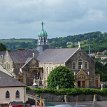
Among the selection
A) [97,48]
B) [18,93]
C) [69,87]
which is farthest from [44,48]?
[97,48]

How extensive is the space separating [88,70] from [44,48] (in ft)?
35.2

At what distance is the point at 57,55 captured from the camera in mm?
81750

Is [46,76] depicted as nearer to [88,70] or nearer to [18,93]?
[88,70]

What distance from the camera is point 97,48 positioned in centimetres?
19162

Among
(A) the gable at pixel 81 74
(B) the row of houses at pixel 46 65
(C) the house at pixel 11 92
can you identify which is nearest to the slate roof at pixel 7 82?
(C) the house at pixel 11 92

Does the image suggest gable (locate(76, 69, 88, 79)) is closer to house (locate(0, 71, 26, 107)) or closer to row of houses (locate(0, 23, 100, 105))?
row of houses (locate(0, 23, 100, 105))

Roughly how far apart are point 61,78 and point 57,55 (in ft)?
27.3

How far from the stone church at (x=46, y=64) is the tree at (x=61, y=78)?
4.04 m

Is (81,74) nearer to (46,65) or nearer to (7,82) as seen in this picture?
(46,65)

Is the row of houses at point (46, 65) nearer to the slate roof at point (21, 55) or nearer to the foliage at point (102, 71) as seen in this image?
the slate roof at point (21, 55)

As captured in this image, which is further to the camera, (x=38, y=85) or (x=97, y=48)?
→ (x=97, y=48)

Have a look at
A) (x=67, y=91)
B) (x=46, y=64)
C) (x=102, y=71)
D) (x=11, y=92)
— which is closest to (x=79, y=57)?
(x=46, y=64)

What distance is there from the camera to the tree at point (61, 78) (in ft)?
242

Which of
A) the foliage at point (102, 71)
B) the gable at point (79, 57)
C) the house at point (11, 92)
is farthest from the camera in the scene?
the foliage at point (102, 71)
